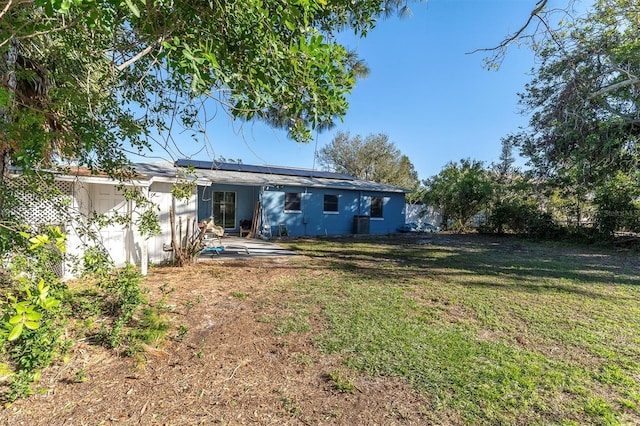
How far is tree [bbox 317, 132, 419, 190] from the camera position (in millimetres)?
30250

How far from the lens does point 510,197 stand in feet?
51.3

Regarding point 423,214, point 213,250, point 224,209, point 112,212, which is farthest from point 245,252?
point 423,214

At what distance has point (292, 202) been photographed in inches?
570

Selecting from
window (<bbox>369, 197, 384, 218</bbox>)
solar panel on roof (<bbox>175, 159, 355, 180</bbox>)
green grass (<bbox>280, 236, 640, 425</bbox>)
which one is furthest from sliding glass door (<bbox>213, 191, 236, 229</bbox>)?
green grass (<bbox>280, 236, 640, 425</bbox>)

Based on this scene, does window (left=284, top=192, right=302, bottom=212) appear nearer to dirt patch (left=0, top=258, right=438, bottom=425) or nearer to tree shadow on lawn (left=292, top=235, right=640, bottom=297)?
tree shadow on lawn (left=292, top=235, right=640, bottom=297)

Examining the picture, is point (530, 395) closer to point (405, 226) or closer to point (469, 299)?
point (469, 299)

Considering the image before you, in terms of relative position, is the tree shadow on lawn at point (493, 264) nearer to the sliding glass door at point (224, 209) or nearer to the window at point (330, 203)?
the window at point (330, 203)

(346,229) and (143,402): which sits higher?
(346,229)

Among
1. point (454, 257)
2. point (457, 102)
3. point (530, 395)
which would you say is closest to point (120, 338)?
point (530, 395)

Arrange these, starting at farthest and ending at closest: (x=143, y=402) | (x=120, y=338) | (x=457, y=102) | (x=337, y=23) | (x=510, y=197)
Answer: (x=510, y=197), (x=457, y=102), (x=337, y=23), (x=120, y=338), (x=143, y=402)

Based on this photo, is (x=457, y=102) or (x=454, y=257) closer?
(x=454, y=257)

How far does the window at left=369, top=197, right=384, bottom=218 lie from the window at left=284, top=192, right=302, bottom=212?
4369mm

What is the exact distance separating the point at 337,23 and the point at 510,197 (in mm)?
15310

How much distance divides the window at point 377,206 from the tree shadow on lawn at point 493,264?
4875 millimetres
